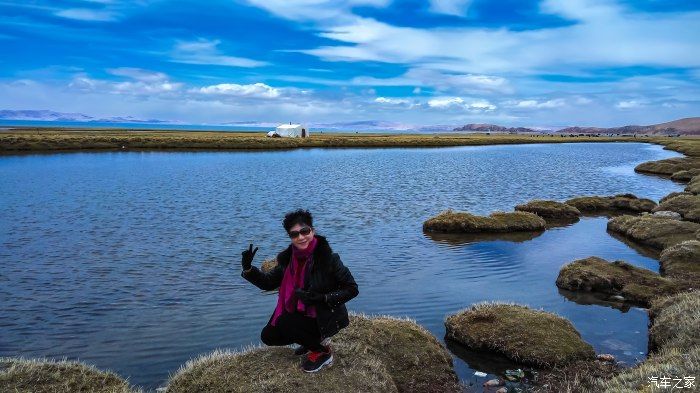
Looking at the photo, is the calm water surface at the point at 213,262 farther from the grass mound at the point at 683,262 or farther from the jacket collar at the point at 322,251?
the jacket collar at the point at 322,251

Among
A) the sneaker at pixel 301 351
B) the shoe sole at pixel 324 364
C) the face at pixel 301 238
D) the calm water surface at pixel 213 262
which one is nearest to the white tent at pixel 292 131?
the calm water surface at pixel 213 262

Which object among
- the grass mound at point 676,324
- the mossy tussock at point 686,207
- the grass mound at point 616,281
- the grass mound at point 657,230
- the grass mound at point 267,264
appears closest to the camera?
the grass mound at point 676,324

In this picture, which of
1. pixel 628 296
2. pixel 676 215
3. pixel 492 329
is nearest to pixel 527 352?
pixel 492 329

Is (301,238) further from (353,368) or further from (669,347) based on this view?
(669,347)

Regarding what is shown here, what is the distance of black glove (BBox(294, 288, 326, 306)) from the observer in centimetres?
998

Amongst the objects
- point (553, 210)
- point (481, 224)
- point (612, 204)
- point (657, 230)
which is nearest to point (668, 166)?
point (612, 204)

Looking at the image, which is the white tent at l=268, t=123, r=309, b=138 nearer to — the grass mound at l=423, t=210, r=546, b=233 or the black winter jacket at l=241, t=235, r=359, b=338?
the grass mound at l=423, t=210, r=546, b=233

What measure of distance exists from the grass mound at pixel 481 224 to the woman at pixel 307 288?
85.2 feet

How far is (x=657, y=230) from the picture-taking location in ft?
108

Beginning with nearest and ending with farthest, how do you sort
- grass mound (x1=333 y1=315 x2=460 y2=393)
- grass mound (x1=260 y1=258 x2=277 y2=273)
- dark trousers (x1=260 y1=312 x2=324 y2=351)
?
dark trousers (x1=260 y1=312 x2=324 y2=351) < grass mound (x1=333 y1=315 x2=460 y2=393) < grass mound (x1=260 y1=258 x2=277 y2=273)

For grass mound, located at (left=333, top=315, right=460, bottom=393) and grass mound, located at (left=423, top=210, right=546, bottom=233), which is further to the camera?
grass mound, located at (left=423, top=210, right=546, bottom=233)

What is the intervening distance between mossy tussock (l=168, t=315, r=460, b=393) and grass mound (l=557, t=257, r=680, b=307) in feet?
35.3

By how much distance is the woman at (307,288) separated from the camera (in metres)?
10.1

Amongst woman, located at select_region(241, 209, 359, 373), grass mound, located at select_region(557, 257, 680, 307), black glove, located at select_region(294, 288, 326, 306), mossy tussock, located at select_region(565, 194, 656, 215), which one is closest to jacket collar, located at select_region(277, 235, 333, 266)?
woman, located at select_region(241, 209, 359, 373)
